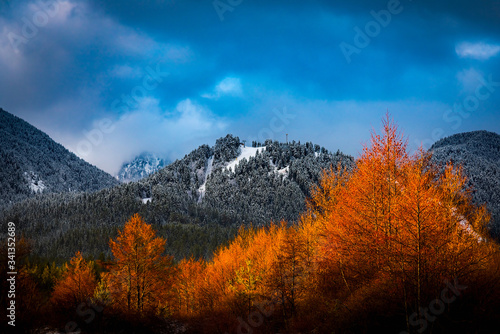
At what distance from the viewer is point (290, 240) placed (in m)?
18.1

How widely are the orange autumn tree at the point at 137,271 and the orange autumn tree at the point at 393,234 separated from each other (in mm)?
15203

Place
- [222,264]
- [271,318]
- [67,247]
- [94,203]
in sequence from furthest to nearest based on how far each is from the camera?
[94,203] < [67,247] < [222,264] < [271,318]

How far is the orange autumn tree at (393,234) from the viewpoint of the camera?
9.11 metres

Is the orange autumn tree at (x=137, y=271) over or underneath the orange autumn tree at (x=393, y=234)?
underneath

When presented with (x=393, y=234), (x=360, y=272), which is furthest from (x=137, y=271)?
(x=393, y=234)

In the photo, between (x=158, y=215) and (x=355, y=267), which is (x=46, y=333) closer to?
(x=355, y=267)

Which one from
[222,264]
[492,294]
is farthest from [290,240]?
[222,264]

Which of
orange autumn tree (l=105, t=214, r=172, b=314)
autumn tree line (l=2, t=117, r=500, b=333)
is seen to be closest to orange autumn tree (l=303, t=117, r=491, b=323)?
autumn tree line (l=2, t=117, r=500, b=333)

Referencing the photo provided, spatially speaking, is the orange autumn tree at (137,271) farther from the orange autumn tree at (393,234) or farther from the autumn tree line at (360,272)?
the orange autumn tree at (393,234)

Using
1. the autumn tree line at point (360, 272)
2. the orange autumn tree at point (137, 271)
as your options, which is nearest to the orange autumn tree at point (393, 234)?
the autumn tree line at point (360, 272)

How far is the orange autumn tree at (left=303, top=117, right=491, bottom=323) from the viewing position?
9109 mm

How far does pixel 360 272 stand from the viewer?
12.3 meters

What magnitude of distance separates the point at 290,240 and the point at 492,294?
35.5 feet

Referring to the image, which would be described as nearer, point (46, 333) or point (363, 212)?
point (363, 212)
